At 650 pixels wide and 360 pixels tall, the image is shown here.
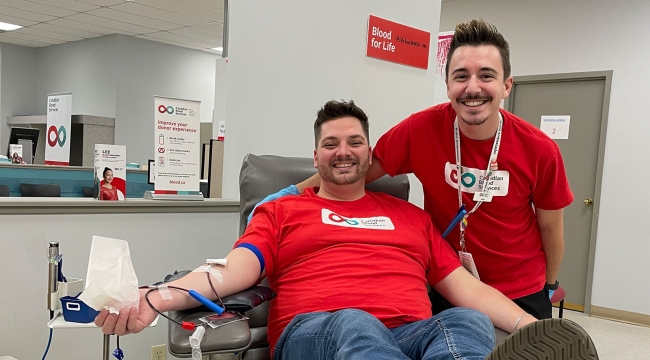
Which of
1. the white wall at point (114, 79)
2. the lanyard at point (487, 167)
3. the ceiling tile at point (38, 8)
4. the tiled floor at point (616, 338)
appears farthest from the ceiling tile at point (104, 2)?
the lanyard at point (487, 167)

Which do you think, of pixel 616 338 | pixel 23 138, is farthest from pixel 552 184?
pixel 23 138

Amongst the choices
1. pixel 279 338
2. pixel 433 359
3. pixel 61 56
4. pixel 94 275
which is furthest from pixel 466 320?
pixel 61 56

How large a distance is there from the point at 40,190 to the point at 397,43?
281 cm

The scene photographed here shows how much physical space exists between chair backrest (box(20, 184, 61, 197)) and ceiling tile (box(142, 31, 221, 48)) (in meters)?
4.65

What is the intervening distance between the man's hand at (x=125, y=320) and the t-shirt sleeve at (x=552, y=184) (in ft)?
3.94

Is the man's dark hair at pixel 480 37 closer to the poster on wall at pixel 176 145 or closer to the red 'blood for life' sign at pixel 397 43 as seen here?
the red 'blood for life' sign at pixel 397 43

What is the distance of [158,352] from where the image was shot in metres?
2.35

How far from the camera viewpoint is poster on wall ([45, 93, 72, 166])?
380 centimetres

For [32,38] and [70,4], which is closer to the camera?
[70,4]

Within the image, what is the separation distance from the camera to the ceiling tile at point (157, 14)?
6.92m

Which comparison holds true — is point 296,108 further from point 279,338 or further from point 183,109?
point 279,338

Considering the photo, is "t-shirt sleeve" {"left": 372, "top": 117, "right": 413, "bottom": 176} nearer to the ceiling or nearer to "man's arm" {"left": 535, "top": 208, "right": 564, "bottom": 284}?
"man's arm" {"left": 535, "top": 208, "right": 564, "bottom": 284}

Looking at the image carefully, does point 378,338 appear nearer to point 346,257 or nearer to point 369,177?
point 346,257

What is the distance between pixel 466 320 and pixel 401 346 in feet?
0.74
